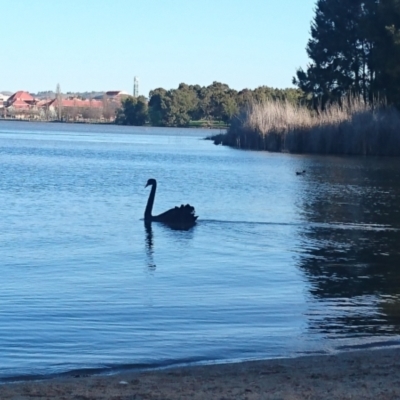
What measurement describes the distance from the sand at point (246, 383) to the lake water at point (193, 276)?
2.09 ft

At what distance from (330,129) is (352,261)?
118ft

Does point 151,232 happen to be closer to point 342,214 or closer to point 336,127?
point 342,214

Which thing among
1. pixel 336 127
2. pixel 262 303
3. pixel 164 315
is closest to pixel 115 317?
pixel 164 315

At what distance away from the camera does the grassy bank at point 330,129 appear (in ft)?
162

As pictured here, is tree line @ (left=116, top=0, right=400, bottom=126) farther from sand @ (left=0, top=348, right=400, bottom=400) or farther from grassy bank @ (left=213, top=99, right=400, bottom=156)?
sand @ (left=0, top=348, right=400, bottom=400)

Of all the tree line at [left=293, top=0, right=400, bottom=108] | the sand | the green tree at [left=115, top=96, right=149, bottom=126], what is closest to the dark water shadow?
the sand

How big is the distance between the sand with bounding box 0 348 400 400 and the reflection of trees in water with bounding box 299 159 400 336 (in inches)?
76.3

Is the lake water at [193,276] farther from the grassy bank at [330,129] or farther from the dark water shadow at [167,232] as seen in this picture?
the grassy bank at [330,129]

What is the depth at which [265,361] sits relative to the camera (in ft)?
28.5

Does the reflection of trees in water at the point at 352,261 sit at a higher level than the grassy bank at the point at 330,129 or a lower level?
lower

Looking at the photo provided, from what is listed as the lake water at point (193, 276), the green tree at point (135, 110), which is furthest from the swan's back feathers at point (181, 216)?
the green tree at point (135, 110)

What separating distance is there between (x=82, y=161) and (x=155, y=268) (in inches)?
1274

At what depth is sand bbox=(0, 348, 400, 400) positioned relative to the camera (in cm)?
690

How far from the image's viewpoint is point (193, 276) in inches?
547
